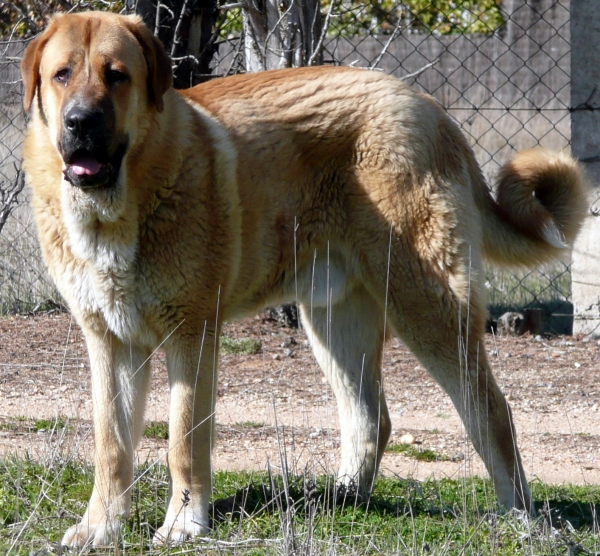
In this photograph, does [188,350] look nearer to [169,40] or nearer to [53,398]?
[53,398]

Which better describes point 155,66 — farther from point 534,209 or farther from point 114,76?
point 534,209

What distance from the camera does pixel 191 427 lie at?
3.33 meters

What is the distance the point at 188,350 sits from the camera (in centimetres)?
336

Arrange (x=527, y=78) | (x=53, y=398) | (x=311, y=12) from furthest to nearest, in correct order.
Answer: (x=527, y=78) < (x=311, y=12) < (x=53, y=398)

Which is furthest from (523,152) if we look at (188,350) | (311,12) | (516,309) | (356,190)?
(516,309)

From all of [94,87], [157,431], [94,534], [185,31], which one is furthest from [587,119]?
[94,534]

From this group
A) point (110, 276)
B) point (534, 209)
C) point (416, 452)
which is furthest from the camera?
point (416, 452)

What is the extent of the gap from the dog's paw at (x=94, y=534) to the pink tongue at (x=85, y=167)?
4.11 ft

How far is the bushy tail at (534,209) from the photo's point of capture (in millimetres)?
3912

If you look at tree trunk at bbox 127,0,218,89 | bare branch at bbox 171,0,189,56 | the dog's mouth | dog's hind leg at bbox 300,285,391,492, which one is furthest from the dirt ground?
bare branch at bbox 171,0,189,56

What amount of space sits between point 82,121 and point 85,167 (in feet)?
0.60

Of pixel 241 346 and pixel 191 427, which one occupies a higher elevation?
pixel 191 427

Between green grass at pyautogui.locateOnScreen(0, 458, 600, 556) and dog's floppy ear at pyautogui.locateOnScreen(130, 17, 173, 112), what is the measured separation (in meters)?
1.41

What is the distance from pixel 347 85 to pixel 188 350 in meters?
1.38
